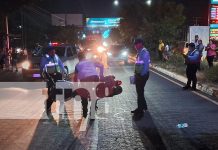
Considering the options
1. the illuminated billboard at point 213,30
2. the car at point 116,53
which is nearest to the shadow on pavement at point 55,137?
the illuminated billboard at point 213,30

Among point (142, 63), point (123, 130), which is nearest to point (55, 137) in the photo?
point (123, 130)

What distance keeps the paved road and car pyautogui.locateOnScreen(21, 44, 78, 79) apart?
6.72 m

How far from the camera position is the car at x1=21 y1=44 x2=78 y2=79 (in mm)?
18916

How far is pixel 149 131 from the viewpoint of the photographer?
8539 millimetres

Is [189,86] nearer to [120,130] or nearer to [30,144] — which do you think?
[120,130]

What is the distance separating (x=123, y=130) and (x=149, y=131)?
1.63 ft

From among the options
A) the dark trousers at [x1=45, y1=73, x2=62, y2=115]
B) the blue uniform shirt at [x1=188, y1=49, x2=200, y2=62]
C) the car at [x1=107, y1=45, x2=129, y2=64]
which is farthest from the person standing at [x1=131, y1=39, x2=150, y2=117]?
the car at [x1=107, y1=45, x2=129, y2=64]

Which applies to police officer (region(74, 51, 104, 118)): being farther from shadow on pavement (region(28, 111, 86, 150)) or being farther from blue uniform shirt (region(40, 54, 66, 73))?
blue uniform shirt (region(40, 54, 66, 73))

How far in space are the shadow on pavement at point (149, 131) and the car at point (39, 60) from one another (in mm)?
9328

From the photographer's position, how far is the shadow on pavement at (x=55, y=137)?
7398 mm

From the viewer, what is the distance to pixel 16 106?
11.7 m

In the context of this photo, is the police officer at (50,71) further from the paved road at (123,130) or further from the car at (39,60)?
the car at (39,60)

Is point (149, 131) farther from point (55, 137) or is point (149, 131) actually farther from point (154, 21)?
point (154, 21)

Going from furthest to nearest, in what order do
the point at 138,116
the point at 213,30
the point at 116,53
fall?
1. the point at 116,53
2. the point at 213,30
3. the point at 138,116
